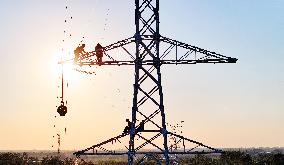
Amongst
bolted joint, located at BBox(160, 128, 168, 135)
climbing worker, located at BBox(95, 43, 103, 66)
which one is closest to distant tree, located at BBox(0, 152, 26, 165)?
climbing worker, located at BBox(95, 43, 103, 66)

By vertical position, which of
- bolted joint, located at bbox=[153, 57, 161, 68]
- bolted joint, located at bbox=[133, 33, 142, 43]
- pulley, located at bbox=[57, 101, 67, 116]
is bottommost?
pulley, located at bbox=[57, 101, 67, 116]

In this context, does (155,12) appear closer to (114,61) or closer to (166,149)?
(114,61)

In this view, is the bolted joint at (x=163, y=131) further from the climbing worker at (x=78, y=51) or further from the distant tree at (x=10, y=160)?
the distant tree at (x=10, y=160)

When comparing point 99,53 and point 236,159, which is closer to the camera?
point 99,53

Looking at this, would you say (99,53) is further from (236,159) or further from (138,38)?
(236,159)

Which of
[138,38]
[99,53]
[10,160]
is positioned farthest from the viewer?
[10,160]

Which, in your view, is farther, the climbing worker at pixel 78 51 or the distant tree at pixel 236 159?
the distant tree at pixel 236 159

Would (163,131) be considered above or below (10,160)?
above

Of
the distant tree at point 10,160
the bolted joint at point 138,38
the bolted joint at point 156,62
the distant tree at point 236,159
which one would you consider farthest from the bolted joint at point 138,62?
the distant tree at point 10,160

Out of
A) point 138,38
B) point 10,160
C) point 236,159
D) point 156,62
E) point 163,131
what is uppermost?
point 138,38

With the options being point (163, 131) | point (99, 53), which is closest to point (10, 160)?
point (99, 53)

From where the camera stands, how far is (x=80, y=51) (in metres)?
18.0

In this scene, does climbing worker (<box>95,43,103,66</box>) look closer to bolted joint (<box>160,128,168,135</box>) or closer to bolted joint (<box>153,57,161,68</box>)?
bolted joint (<box>153,57,161,68</box>)

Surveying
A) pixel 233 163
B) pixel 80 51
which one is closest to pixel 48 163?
pixel 233 163
